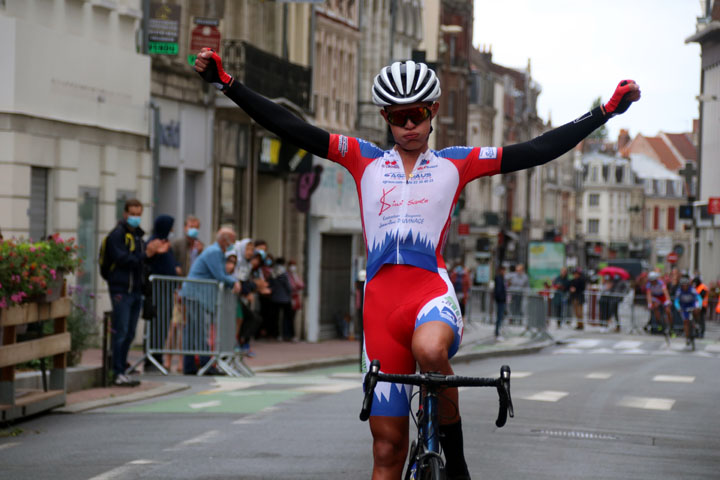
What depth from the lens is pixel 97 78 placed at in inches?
993

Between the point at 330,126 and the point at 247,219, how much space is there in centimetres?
806

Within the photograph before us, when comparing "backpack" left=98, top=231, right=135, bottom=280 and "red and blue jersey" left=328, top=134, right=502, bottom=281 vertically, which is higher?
"red and blue jersey" left=328, top=134, right=502, bottom=281

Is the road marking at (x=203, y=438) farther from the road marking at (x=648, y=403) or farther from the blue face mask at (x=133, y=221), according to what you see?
the road marking at (x=648, y=403)

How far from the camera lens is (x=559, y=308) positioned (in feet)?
154

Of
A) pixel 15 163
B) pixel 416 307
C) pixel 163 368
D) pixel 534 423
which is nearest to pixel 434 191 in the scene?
pixel 416 307

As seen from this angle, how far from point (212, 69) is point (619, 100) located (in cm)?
176

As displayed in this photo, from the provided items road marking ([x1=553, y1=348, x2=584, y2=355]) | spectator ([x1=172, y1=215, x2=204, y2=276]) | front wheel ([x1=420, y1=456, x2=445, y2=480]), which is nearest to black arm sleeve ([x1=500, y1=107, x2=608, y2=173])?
front wheel ([x1=420, y1=456, x2=445, y2=480])

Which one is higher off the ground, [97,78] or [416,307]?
[97,78]

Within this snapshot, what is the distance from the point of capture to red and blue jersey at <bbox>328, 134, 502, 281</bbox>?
21.1 ft

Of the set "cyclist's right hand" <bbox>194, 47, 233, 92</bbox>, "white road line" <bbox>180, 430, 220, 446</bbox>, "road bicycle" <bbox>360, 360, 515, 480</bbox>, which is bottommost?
"white road line" <bbox>180, 430, 220, 446</bbox>

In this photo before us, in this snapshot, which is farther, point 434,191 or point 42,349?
point 42,349

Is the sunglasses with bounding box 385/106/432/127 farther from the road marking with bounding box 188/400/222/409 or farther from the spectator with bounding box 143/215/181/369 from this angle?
the spectator with bounding box 143/215/181/369

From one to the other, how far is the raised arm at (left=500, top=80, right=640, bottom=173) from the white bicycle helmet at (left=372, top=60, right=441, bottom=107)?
0.47m

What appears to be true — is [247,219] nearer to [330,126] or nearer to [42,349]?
[330,126]
